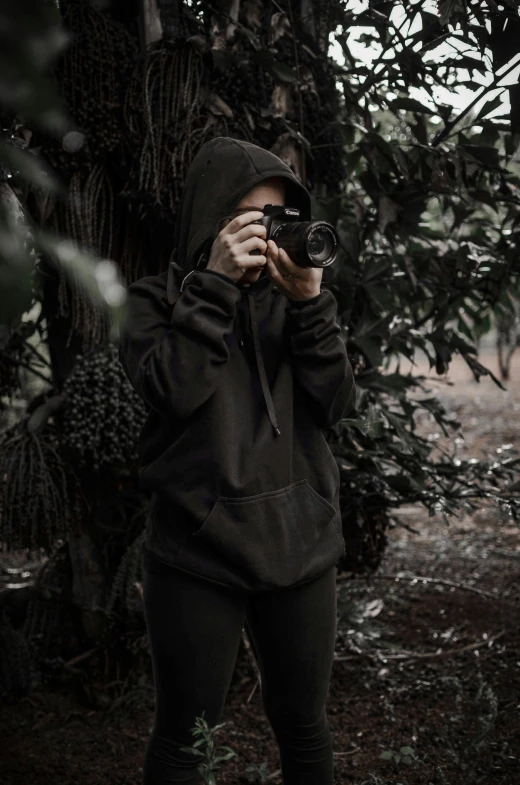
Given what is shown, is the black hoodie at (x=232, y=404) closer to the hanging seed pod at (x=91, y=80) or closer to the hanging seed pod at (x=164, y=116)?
the hanging seed pod at (x=164, y=116)

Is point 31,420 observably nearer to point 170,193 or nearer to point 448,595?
point 170,193

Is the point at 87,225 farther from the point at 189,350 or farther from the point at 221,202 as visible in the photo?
the point at 189,350

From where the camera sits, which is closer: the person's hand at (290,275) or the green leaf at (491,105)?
the person's hand at (290,275)

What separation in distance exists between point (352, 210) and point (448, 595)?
5.68 feet

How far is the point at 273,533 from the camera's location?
49.3 inches

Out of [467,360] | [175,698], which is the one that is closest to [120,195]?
[467,360]

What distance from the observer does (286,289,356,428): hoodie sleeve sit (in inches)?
50.6

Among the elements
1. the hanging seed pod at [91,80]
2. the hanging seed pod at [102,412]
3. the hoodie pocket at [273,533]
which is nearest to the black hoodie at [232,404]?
the hoodie pocket at [273,533]

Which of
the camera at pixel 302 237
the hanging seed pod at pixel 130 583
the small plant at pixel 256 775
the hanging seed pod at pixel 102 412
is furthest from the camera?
the hanging seed pod at pixel 130 583

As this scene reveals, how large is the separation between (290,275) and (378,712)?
1.55m

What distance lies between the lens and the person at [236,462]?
1229 millimetres

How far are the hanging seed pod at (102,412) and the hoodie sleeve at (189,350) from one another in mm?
685

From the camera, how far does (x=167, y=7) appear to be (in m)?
2.11

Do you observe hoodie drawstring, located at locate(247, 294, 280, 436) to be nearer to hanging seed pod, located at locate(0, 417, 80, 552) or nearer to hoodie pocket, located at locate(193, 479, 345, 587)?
hoodie pocket, located at locate(193, 479, 345, 587)
